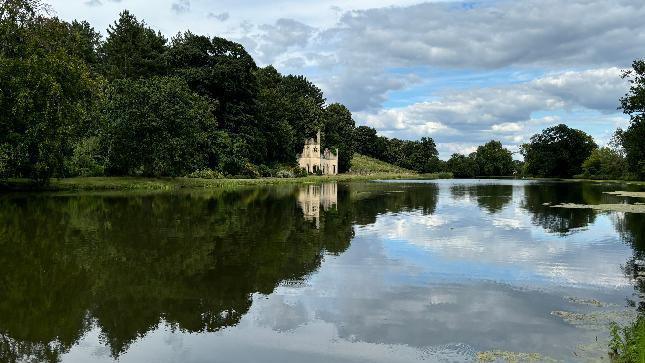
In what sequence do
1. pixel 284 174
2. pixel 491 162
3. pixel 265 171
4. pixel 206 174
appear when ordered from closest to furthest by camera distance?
pixel 206 174
pixel 265 171
pixel 284 174
pixel 491 162

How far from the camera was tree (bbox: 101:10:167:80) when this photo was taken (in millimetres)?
92312

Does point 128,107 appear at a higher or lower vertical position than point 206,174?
higher

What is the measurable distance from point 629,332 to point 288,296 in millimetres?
7186

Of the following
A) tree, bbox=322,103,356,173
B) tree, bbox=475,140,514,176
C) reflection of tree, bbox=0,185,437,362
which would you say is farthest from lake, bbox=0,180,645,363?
tree, bbox=475,140,514,176

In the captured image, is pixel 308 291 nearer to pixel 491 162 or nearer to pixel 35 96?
pixel 35 96

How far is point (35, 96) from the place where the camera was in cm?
4378

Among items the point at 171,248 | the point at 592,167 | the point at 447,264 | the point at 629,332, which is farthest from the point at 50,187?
the point at 592,167

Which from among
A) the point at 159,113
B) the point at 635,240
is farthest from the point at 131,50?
the point at 635,240

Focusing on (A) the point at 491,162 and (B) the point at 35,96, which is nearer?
(B) the point at 35,96

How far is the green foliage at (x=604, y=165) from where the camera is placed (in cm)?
11588

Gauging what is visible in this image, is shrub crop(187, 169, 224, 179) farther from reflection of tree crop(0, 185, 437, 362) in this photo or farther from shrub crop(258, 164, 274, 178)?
reflection of tree crop(0, 185, 437, 362)

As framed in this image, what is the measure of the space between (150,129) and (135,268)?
48.7 metres

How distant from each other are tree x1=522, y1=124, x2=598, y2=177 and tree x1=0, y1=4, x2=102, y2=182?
124 meters

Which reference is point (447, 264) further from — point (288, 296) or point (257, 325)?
point (257, 325)
